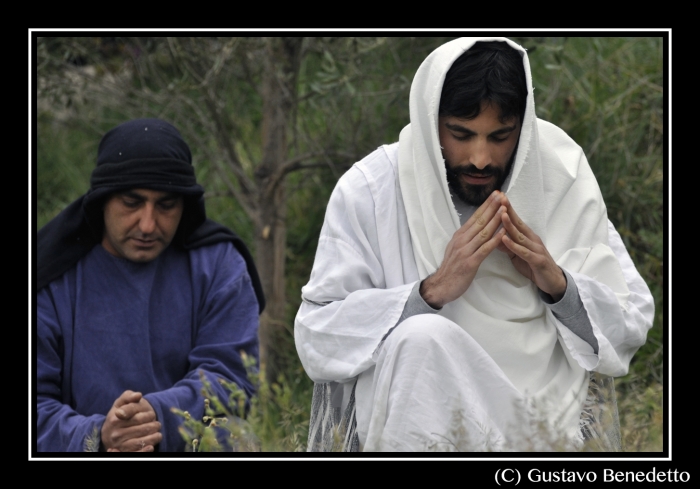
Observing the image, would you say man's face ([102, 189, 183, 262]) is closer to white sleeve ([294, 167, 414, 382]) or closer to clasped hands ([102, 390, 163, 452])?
clasped hands ([102, 390, 163, 452])

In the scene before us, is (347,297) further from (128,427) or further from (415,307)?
(128,427)

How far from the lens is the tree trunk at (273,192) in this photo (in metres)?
6.21

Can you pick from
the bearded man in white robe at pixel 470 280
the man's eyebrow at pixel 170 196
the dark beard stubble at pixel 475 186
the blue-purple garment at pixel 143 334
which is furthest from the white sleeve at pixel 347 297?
the man's eyebrow at pixel 170 196

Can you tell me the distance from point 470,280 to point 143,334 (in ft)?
4.92

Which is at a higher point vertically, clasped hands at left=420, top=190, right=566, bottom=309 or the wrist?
clasped hands at left=420, top=190, right=566, bottom=309

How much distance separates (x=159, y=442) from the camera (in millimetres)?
4039

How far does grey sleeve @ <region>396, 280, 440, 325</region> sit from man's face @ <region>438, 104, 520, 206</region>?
48 cm

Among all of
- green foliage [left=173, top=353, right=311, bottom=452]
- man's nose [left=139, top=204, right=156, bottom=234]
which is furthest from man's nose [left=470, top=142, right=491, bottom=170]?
man's nose [left=139, top=204, right=156, bottom=234]

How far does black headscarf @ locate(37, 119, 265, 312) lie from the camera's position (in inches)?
167

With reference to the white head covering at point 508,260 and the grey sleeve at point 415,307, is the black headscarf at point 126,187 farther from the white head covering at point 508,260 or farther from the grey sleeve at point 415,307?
the grey sleeve at point 415,307

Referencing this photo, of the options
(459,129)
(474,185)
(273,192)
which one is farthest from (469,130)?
(273,192)

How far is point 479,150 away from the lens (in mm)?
3648
